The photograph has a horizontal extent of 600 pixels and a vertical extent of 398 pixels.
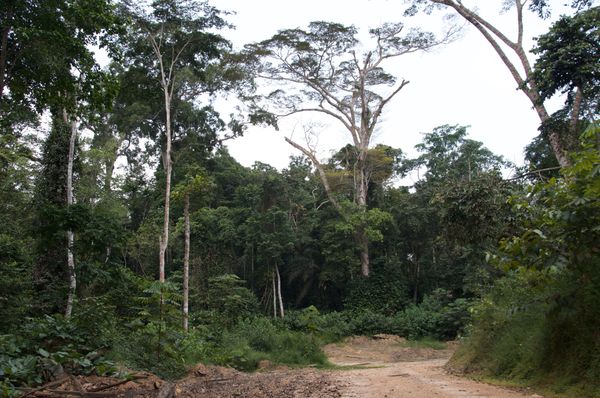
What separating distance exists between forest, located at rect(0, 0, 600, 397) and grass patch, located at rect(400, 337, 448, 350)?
0.39 metres

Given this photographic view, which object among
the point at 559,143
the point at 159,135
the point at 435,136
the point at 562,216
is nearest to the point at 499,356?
the point at 562,216

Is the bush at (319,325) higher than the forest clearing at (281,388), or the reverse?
the forest clearing at (281,388)

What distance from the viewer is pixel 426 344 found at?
21297 millimetres

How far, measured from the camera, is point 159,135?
29125 millimetres

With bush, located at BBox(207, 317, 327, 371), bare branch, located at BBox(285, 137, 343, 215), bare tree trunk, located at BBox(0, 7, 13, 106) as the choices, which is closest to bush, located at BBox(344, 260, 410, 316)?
bare branch, located at BBox(285, 137, 343, 215)

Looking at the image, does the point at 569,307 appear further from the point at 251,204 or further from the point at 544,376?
the point at 251,204

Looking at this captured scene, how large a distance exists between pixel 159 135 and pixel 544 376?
2667 centimetres

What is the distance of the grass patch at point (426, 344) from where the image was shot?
20812 mm

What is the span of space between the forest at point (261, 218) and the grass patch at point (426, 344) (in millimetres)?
391

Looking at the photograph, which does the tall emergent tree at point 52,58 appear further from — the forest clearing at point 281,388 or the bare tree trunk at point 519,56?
the bare tree trunk at point 519,56

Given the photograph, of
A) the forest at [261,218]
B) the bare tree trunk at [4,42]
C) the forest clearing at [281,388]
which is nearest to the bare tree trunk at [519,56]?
the forest at [261,218]

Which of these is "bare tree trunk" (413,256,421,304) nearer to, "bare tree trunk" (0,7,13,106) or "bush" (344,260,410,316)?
"bush" (344,260,410,316)

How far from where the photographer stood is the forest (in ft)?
20.1

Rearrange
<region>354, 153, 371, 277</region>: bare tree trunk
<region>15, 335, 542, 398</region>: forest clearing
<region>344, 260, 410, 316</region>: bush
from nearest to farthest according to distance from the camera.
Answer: <region>15, 335, 542, 398</region>: forest clearing < <region>344, 260, 410, 316</region>: bush < <region>354, 153, 371, 277</region>: bare tree trunk
